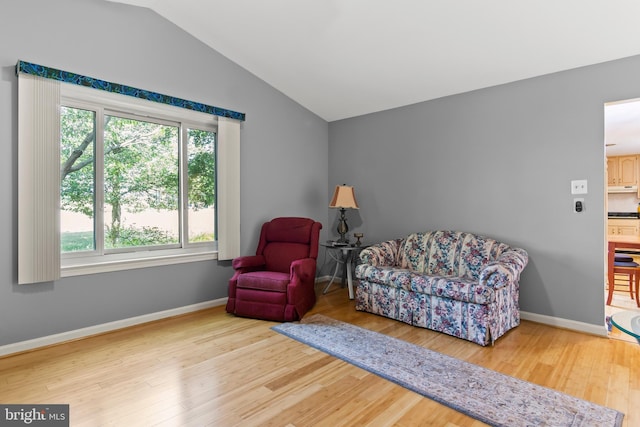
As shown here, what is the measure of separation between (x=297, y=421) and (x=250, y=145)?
3178 mm

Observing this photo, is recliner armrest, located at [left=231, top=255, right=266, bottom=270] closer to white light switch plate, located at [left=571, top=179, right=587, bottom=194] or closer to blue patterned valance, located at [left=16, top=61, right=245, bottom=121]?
blue patterned valance, located at [left=16, top=61, right=245, bottom=121]

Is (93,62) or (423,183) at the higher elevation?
(93,62)

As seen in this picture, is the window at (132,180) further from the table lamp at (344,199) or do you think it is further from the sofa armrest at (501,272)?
the sofa armrest at (501,272)

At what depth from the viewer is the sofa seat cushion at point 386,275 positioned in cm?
329

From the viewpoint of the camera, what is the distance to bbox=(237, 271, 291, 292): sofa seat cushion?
3361 mm

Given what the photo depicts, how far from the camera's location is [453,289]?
2947 mm

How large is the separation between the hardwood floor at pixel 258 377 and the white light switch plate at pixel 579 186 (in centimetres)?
127

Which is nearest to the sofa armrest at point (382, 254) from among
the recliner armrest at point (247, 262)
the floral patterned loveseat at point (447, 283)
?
the floral patterned loveseat at point (447, 283)

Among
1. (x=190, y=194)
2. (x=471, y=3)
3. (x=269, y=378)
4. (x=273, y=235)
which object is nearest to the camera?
(x=269, y=378)

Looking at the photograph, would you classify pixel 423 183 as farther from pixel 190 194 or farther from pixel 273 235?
pixel 190 194

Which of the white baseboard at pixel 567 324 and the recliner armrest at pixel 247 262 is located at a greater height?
the recliner armrest at pixel 247 262

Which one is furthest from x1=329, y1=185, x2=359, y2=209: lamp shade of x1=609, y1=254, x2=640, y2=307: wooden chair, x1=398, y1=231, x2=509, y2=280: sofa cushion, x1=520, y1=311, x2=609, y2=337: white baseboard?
x1=609, y1=254, x2=640, y2=307: wooden chair

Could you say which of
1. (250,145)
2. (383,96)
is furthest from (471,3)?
(250,145)

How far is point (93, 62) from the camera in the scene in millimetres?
3029
